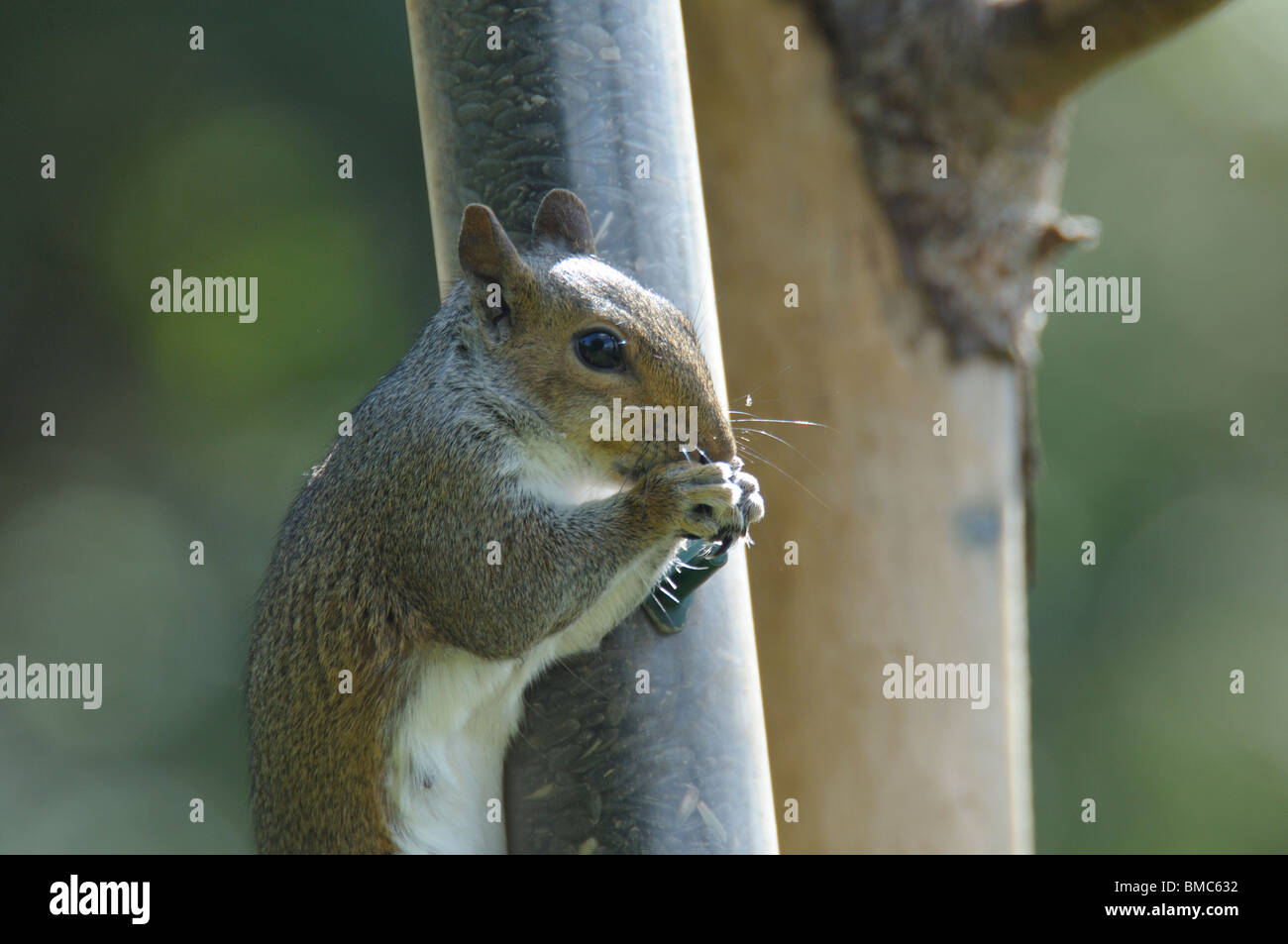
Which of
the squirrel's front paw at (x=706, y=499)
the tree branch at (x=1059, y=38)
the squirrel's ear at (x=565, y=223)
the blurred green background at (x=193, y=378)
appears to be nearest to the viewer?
the squirrel's front paw at (x=706, y=499)

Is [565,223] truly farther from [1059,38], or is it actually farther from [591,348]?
[1059,38]

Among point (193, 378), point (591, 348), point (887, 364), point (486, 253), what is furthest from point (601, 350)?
point (193, 378)

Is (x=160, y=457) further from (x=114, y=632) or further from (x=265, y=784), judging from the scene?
(x=265, y=784)

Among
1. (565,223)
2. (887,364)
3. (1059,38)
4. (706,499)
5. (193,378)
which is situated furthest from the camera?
(193,378)

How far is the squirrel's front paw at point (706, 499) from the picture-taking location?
7.10 ft

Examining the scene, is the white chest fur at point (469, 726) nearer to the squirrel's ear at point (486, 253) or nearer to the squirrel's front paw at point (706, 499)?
the squirrel's front paw at point (706, 499)

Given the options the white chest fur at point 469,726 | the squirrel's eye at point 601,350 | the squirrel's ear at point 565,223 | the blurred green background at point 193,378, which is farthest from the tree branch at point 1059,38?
the blurred green background at point 193,378

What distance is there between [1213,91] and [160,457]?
21.1 ft

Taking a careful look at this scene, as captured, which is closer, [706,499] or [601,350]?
[706,499]

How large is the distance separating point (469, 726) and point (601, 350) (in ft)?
2.20

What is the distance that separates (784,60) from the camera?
123 inches

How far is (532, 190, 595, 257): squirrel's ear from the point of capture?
93.7 inches

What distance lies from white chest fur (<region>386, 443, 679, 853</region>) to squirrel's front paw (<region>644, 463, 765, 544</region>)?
0.09m

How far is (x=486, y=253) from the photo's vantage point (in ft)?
7.66
